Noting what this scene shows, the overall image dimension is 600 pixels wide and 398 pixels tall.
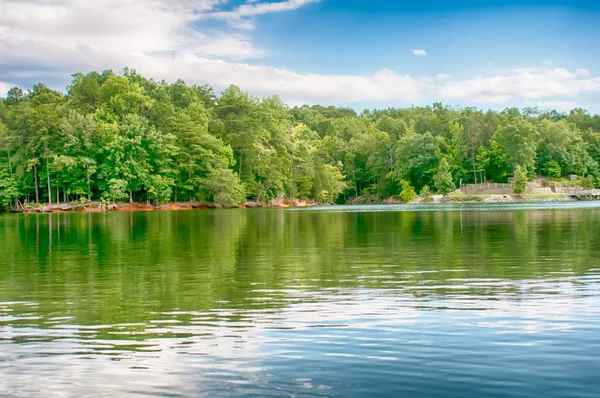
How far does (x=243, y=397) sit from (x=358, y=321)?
430 centimetres

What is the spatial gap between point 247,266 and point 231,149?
281ft

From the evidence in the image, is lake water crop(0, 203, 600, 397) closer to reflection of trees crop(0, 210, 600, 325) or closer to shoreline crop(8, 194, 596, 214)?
reflection of trees crop(0, 210, 600, 325)

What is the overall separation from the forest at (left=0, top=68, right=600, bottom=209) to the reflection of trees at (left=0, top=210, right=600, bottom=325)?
65.4 meters

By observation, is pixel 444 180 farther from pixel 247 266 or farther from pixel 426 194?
pixel 247 266

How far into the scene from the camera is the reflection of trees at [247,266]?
13977mm

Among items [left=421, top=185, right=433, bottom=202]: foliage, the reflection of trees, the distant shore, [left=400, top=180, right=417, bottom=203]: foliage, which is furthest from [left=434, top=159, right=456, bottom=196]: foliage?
the reflection of trees

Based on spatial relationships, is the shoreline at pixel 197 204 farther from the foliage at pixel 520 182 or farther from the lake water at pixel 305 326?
the lake water at pixel 305 326

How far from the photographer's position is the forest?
94375mm

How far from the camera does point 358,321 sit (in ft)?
36.2

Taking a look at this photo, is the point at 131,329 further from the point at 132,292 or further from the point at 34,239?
the point at 34,239

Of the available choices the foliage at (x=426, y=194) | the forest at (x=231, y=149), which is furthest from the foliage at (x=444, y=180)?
the foliage at (x=426, y=194)

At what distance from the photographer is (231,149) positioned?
104 m

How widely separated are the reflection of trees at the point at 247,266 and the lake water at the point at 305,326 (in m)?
0.09

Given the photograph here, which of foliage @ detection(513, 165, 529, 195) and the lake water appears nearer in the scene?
the lake water
